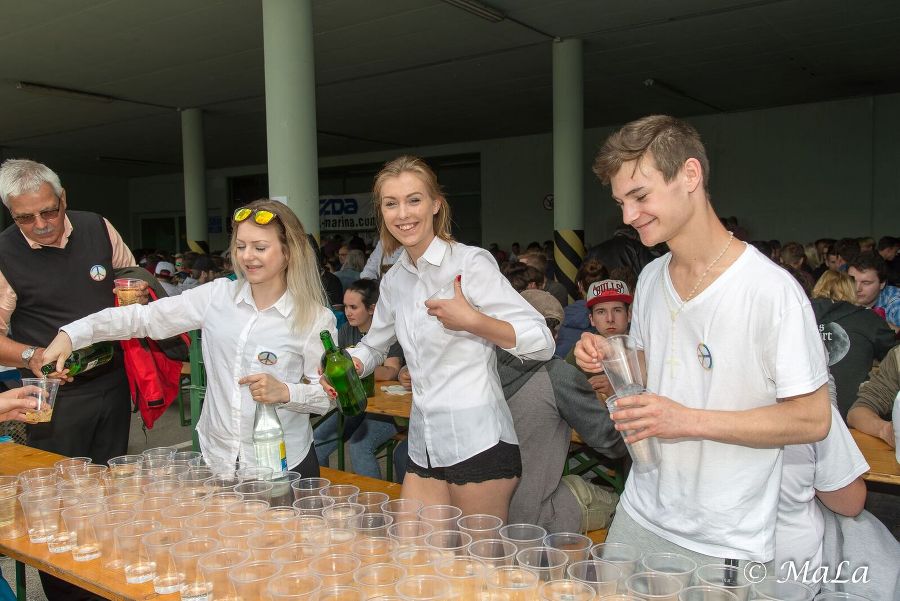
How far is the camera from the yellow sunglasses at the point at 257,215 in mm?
2477

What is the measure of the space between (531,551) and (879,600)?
112cm

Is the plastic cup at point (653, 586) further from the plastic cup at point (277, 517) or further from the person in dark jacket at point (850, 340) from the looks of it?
the person in dark jacket at point (850, 340)

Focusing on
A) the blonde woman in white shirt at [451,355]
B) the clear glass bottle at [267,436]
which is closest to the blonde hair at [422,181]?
the blonde woman in white shirt at [451,355]

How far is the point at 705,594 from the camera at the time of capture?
4.07 ft

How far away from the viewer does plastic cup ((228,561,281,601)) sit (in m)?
1.41

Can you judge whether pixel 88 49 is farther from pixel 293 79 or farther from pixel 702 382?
pixel 702 382

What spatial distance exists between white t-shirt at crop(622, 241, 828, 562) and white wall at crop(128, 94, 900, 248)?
1191 cm

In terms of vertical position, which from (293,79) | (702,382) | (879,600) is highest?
(293,79)

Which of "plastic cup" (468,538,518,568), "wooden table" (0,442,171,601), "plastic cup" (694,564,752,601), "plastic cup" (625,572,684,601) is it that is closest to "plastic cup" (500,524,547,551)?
"plastic cup" (468,538,518,568)

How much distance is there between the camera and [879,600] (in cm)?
189

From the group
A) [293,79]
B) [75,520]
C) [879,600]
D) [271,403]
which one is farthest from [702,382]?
[293,79]

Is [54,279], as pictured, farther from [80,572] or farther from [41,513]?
[80,572]

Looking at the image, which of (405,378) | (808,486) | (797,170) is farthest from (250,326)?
(797,170)

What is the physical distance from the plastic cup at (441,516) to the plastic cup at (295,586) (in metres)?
0.30
